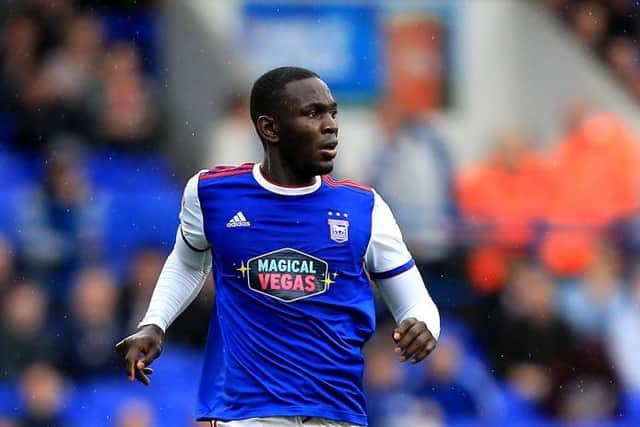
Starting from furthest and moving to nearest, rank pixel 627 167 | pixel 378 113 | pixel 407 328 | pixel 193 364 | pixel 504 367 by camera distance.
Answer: pixel 378 113
pixel 627 167
pixel 504 367
pixel 193 364
pixel 407 328

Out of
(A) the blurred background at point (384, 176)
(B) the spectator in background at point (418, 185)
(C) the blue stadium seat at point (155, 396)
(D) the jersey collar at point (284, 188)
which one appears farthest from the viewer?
(B) the spectator in background at point (418, 185)

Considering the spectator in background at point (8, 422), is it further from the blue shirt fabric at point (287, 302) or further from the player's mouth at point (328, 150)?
the player's mouth at point (328, 150)

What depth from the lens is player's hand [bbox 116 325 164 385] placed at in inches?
229

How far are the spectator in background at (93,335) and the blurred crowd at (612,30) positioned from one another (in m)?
6.88

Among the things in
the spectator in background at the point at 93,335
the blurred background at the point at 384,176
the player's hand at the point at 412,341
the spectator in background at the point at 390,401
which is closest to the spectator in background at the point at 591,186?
the blurred background at the point at 384,176

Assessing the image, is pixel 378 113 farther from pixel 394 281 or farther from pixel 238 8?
pixel 394 281

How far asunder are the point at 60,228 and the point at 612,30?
6.72 m

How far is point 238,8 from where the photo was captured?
15.2 metres

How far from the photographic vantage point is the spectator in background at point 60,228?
11805mm

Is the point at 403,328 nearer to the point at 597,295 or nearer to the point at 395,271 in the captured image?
the point at 395,271

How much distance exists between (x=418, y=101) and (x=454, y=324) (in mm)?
4090

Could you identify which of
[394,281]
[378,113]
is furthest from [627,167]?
[394,281]

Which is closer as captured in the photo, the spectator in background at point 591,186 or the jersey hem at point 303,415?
the jersey hem at point 303,415

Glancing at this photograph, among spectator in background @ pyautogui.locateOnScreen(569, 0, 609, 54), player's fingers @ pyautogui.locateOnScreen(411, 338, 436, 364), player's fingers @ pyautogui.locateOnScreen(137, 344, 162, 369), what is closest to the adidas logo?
player's fingers @ pyautogui.locateOnScreen(137, 344, 162, 369)
